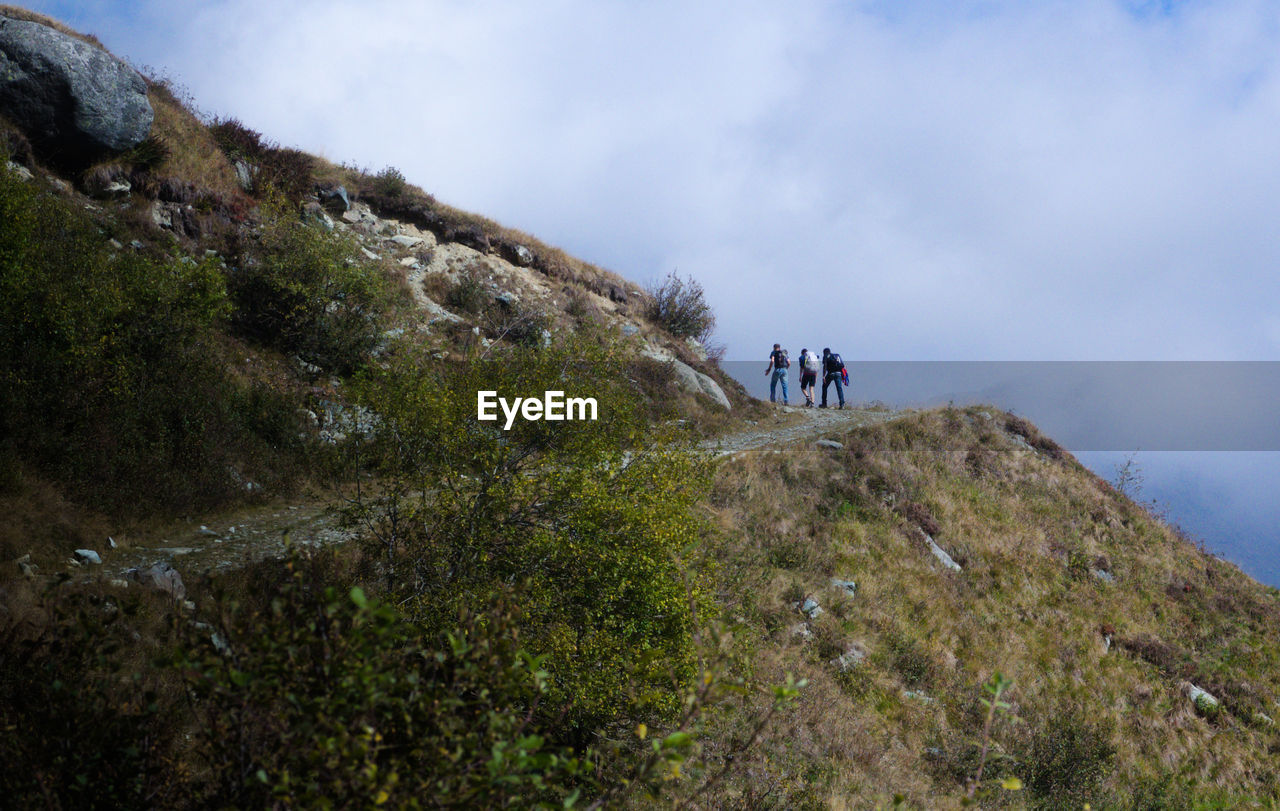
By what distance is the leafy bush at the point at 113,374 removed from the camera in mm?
11242

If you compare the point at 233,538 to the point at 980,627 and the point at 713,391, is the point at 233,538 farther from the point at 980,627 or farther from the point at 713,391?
the point at 713,391

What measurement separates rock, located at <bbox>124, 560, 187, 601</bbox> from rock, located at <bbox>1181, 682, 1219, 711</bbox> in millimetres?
21993

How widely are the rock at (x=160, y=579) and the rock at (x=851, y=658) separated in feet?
37.6

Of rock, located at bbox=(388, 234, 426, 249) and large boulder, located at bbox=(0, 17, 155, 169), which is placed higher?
large boulder, located at bbox=(0, 17, 155, 169)

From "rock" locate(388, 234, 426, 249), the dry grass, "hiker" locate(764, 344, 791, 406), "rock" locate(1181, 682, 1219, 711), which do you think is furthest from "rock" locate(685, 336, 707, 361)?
"rock" locate(1181, 682, 1219, 711)

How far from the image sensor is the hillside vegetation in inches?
129

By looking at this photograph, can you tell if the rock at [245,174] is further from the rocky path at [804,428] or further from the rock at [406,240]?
the rocky path at [804,428]

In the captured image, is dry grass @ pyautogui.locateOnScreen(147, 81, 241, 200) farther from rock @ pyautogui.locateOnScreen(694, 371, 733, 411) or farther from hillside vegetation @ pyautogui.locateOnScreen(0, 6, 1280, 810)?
rock @ pyautogui.locateOnScreen(694, 371, 733, 411)

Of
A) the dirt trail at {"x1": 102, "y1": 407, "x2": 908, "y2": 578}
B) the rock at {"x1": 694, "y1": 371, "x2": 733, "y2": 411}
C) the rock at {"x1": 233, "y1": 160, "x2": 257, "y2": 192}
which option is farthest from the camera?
the rock at {"x1": 694, "y1": 371, "x2": 733, "y2": 411}

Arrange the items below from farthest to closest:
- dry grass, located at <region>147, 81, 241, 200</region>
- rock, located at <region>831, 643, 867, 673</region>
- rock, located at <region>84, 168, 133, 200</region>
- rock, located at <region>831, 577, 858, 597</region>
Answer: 1. dry grass, located at <region>147, 81, 241, 200</region>
2. rock, located at <region>84, 168, 133, 200</region>
3. rock, located at <region>831, 577, 858, 597</region>
4. rock, located at <region>831, 643, 867, 673</region>

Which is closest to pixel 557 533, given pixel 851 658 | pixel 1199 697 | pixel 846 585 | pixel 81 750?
pixel 81 750

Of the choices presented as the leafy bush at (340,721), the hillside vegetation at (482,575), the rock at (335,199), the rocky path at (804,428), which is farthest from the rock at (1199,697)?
the rock at (335,199)

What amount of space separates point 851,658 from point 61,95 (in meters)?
23.9

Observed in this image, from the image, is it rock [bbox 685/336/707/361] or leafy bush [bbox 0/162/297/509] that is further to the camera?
rock [bbox 685/336/707/361]
